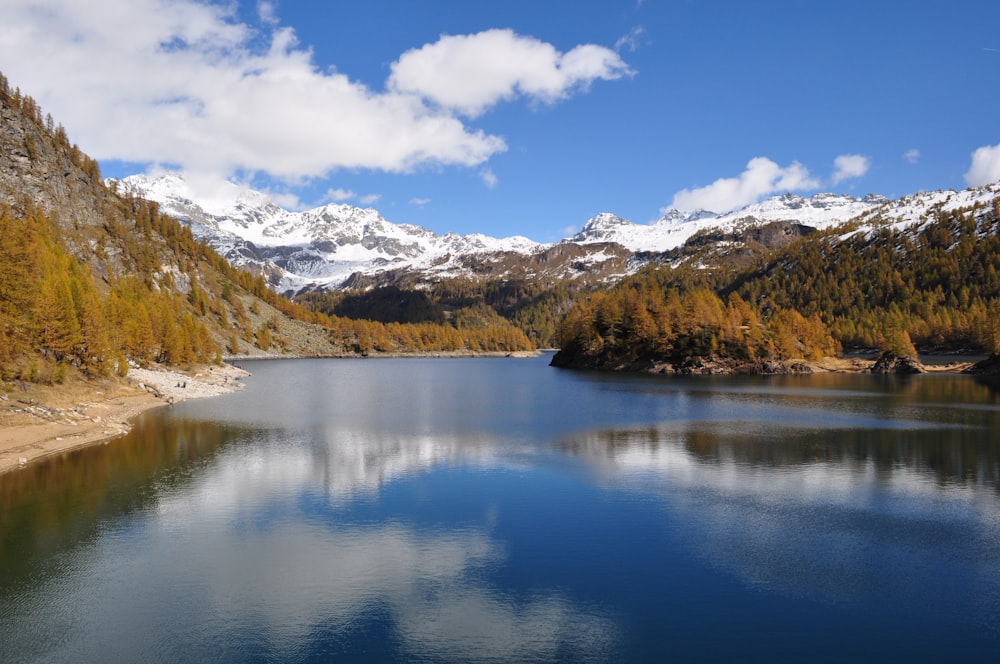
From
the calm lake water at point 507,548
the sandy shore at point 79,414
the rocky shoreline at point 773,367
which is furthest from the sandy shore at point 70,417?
the rocky shoreline at point 773,367

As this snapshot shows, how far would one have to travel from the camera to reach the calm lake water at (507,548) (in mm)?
19828

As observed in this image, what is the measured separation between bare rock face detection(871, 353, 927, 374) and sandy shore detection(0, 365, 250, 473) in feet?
494

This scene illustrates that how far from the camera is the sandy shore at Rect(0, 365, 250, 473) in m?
46.0

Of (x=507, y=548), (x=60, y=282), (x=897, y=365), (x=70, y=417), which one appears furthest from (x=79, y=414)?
(x=897, y=365)

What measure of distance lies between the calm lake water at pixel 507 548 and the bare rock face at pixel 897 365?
10410cm

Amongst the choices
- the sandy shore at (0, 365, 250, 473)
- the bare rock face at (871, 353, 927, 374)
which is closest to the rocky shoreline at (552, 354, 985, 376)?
the bare rock face at (871, 353, 927, 374)

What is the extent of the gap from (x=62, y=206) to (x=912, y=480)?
695ft

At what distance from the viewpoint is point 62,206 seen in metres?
181

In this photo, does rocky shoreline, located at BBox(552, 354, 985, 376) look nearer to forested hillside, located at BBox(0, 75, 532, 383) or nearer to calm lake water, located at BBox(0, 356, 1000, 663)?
calm lake water, located at BBox(0, 356, 1000, 663)

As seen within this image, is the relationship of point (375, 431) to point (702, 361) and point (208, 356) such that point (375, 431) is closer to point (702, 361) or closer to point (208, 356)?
point (208, 356)

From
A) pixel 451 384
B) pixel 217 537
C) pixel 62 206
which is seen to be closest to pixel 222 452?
pixel 217 537

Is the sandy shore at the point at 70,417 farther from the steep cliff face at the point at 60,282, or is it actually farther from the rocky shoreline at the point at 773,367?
the rocky shoreline at the point at 773,367

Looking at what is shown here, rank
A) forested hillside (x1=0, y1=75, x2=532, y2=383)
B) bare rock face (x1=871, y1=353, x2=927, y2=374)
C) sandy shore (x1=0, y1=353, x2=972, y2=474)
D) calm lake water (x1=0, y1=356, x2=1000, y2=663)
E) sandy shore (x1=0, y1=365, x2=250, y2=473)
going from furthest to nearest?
bare rock face (x1=871, y1=353, x2=927, y2=374)
forested hillside (x1=0, y1=75, x2=532, y2=383)
sandy shore (x1=0, y1=353, x2=972, y2=474)
sandy shore (x1=0, y1=365, x2=250, y2=473)
calm lake water (x1=0, y1=356, x2=1000, y2=663)

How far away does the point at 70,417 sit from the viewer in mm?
56125
